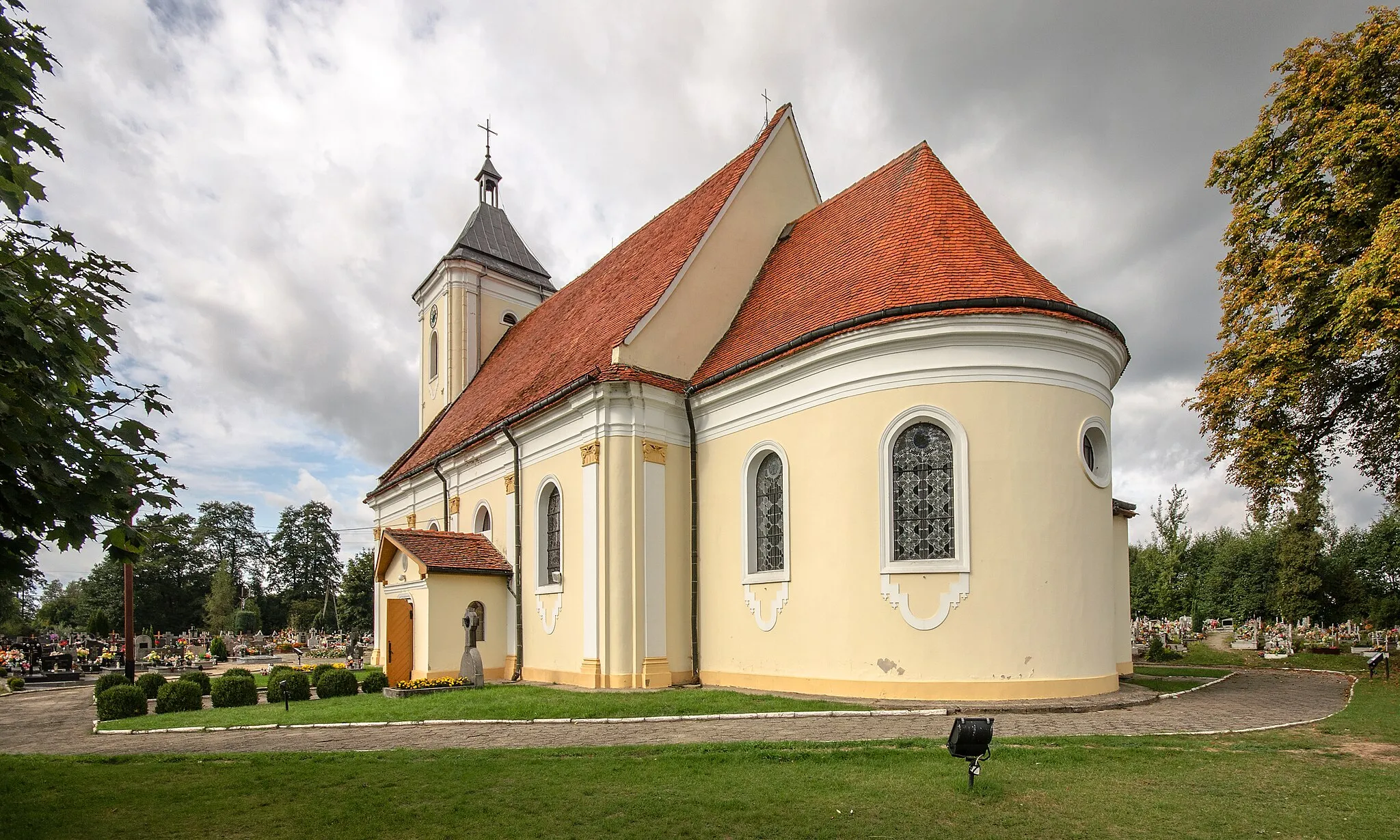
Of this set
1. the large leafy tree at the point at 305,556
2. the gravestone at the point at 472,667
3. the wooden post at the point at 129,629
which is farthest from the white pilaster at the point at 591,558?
the large leafy tree at the point at 305,556

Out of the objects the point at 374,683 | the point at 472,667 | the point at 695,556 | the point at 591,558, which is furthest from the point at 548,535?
the point at 374,683

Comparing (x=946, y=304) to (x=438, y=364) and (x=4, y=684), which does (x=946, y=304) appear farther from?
(x=4, y=684)

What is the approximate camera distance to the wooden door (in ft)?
69.0

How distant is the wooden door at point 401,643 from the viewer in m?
21.0

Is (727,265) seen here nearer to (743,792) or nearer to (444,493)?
(444,493)

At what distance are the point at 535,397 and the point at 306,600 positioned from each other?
68.7m

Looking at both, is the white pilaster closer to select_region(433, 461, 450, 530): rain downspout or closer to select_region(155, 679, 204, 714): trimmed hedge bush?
select_region(155, 679, 204, 714): trimmed hedge bush

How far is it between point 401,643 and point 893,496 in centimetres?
1315

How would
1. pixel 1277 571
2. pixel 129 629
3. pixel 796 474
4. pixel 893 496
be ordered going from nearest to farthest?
pixel 893 496, pixel 796 474, pixel 129 629, pixel 1277 571

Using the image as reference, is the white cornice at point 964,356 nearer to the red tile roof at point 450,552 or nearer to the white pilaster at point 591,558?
the white pilaster at point 591,558

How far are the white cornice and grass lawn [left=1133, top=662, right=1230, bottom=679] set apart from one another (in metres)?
8.98

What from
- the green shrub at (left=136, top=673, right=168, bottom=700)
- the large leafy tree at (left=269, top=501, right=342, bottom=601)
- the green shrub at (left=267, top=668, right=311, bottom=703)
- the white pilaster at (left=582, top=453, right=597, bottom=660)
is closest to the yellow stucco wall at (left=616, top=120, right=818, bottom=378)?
the white pilaster at (left=582, top=453, right=597, bottom=660)

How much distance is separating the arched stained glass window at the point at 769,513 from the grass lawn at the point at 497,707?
8.78ft

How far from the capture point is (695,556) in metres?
18.4
